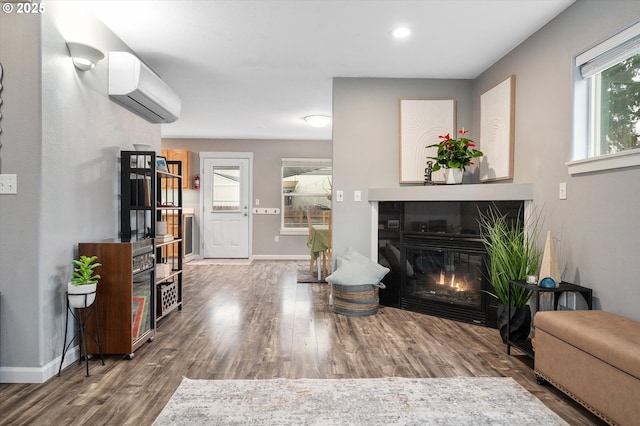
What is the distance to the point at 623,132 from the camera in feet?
7.75

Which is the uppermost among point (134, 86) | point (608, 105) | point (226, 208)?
point (134, 86)

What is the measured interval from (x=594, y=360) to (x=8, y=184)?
316cm

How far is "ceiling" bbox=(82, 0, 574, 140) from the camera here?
2.78m

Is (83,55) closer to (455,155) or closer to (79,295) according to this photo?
(79,295)

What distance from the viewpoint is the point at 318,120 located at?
595 centimetres

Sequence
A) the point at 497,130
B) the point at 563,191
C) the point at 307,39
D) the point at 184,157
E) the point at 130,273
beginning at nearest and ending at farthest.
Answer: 1. the point at 130,273
2. the point at 563,191
3. the point at 307,39
4. the point at 497,130
5. the point at 184,157

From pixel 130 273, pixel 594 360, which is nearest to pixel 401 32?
pixel 594 360

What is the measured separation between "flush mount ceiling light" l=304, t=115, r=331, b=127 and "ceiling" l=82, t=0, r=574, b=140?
2.89 ft

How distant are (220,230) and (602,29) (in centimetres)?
667

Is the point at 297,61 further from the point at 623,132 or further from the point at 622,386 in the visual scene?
the point at 622,386

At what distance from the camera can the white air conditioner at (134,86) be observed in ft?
9.74

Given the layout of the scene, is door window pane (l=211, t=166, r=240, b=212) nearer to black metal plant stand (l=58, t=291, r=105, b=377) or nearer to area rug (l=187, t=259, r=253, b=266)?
area rug (l=187, t=259, r=253, b=266)

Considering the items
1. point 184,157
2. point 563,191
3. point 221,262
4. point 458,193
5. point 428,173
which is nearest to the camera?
point 563,191

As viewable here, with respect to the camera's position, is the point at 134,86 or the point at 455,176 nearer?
the point at 134,86
